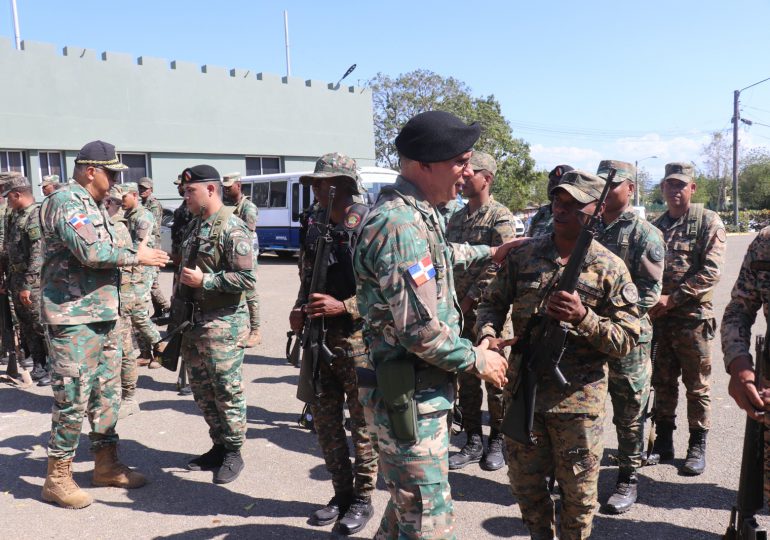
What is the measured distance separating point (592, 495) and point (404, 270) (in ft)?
4.73

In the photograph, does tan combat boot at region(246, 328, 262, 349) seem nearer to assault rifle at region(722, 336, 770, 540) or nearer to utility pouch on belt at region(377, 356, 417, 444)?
utility pouch on belt at region(377, 356, 417, 444)

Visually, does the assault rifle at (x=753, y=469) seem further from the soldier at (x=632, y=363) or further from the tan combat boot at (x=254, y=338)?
the tan combat boot at (x=254, y=338)

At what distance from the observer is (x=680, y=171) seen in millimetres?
4641

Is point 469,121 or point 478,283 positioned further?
point 469,121

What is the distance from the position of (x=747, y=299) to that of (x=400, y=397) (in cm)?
161

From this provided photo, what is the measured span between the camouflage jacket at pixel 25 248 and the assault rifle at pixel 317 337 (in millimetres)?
4544

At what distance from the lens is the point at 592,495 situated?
2844 mm

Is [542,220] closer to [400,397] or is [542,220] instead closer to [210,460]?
[400,397]

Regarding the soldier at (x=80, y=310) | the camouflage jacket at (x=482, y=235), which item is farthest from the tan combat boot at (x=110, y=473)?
the camouflage jacket at (x=482, y=235)

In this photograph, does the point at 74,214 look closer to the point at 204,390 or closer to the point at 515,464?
the point at 204,390

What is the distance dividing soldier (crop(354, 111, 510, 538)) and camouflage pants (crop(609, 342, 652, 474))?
1.61 metres

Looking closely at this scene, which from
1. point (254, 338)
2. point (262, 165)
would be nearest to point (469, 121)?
point (262, 165)

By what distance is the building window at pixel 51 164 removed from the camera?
1984 centimetres

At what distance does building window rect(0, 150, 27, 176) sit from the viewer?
18872 millimetres
